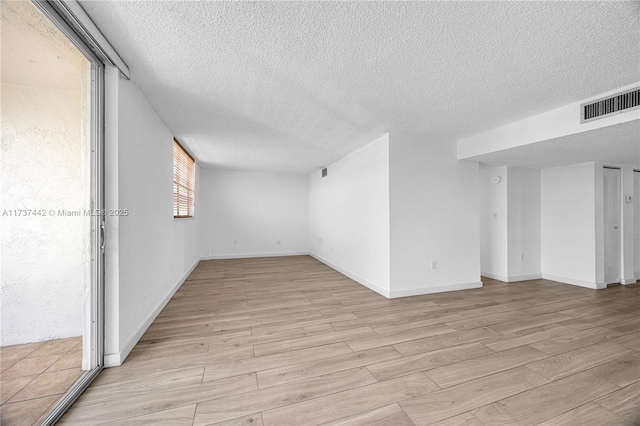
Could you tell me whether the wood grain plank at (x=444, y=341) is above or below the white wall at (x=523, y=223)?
below

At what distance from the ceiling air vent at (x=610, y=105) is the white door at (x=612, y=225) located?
3047 mm

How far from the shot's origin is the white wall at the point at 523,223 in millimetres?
4590

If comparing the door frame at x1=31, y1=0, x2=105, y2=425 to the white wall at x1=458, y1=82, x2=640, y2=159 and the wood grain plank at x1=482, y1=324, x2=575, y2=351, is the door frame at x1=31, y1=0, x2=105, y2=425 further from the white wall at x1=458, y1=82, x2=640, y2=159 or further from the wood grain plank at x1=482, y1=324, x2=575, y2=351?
the white wall at x1=458, y1=82, x2=640, y2=159

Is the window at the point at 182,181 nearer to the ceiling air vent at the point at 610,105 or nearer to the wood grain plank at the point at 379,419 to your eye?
the wood grain plank at the point at 379,419

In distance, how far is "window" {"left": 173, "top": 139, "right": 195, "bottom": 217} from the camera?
160 inches

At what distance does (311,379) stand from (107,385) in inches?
56.2

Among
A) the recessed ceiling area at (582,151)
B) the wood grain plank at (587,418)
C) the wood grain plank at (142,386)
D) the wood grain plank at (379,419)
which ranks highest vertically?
the recessed ceiling area at (582,151)

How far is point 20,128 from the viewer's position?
149 cm

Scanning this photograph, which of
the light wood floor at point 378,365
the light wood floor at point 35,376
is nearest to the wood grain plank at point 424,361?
the light wood floor at point 378,365

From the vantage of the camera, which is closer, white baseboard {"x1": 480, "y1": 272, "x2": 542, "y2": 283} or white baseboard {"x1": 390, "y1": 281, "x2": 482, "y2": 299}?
white baseboard {"x1": 390, "y1": 281, "x2": 482, "y2": 299}

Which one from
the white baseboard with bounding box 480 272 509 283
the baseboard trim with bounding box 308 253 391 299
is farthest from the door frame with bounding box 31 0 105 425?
the white baseboard with bounding box 480 272 509 283

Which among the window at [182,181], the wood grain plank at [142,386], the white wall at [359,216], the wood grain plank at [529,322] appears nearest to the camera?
the wood grain plank at [142,386]

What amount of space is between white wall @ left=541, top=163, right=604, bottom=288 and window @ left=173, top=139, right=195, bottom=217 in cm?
689

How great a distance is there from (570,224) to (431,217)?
288cm
